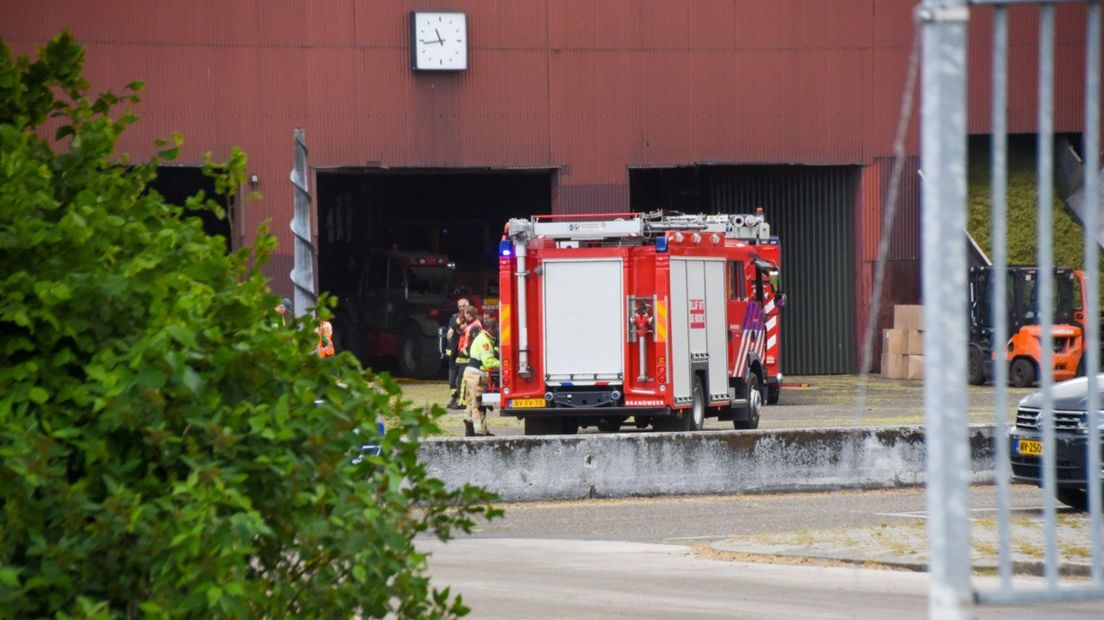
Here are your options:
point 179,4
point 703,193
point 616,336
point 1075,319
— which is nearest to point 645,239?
point 616,336

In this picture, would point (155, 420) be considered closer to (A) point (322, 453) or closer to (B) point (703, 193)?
(A) point (322, 453)

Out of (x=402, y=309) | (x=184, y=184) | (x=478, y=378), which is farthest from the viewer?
(x=184, y=184)

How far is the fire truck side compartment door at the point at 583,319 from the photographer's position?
73.0ft

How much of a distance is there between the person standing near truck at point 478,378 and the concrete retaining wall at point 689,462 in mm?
5953

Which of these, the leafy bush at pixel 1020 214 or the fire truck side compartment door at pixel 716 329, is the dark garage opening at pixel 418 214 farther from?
the fire truck side compartment door at pixel 716 329

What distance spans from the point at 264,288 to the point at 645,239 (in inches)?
680

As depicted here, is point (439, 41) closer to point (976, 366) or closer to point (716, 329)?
point (976, 366)

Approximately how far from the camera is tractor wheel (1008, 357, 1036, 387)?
33.0 m

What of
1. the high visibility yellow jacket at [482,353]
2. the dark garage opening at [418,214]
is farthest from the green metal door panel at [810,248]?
the high visibility yellow jacket at [482,353]

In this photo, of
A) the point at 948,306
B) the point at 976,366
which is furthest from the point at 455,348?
the point at 948,306

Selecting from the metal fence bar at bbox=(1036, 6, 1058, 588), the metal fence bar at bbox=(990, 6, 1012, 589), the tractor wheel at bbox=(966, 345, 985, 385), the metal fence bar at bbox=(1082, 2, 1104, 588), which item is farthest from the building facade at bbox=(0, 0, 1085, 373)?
the metal fence bar at bbox=(990, 6, 1012, 589)

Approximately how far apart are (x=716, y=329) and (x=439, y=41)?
1479 centimetres

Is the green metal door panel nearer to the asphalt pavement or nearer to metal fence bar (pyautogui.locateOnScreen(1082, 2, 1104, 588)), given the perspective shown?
the asphalt pavement

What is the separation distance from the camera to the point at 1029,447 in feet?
46.7
